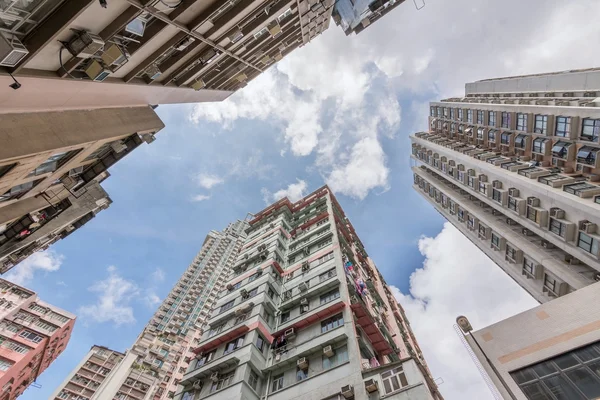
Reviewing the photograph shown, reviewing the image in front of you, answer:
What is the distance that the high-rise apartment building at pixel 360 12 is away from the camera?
103 ft

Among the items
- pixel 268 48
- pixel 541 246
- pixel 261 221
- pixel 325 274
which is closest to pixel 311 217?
pixel 261 221

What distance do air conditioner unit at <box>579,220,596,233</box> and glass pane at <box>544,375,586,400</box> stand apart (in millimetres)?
16768

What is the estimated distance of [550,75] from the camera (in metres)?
42.2

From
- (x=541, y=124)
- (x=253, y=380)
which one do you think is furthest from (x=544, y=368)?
(x=541, y=124)

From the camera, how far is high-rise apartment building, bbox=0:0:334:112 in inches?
336

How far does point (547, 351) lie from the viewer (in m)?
12.1

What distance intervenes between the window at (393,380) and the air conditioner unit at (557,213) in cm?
2164

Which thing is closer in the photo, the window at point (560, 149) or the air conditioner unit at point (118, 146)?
the air conditioner unit at point (118, 146)

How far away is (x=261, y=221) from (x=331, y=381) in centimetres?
3021

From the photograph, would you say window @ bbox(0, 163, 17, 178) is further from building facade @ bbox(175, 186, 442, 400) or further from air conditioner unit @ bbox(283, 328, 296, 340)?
air conditioner unit @ bbox(283, 328, 296, 340)

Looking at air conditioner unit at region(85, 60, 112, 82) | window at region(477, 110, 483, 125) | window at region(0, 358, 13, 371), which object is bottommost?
air conditioner unit at region(85, 60, 112, 82)

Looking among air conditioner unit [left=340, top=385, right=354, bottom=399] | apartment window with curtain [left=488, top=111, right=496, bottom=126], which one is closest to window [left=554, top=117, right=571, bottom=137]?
apartment window with curtain [left=488, top=111, right=496, bottom=126]

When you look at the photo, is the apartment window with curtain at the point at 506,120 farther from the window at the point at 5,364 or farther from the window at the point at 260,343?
the window at the point at 5,364

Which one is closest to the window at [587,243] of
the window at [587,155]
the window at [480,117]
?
the window at [587,155]
